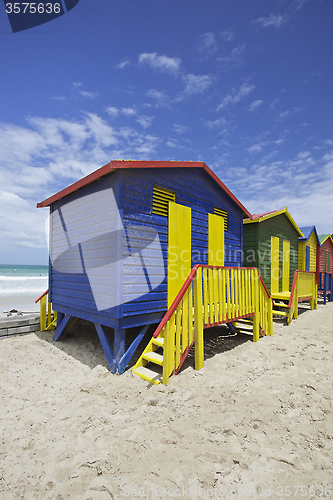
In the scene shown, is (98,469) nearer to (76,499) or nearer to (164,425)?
(76,499)

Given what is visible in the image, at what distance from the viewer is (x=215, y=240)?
7035 millimetres

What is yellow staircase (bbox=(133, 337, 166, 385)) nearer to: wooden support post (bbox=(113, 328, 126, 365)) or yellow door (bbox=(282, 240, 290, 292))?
wooden support post (bbox=(113, 328, 126, 365))

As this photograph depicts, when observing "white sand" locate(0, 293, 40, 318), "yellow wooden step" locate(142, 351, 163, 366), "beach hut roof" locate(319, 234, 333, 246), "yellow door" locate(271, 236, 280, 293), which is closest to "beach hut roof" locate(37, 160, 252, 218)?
"yellow wooden step" locate(142, 351, 163, 366)

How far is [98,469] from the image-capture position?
2402mm

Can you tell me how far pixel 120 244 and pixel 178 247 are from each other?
1.68 m

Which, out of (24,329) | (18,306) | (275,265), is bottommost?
(18,306)

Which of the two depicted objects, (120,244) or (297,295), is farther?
(297,295)

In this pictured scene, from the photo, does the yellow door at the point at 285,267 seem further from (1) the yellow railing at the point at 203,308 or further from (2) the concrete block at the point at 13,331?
(2) the concrete block at the point at 13,331

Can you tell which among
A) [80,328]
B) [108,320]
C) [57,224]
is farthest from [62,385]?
[57,224]

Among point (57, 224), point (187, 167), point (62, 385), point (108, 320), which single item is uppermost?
point (187, 167)

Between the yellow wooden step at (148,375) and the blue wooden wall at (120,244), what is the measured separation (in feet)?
2.59

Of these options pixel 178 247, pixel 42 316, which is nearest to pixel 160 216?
pixel 178 247

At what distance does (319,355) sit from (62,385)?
16.4 ft

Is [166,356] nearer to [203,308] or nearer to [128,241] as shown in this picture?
[203,308]
